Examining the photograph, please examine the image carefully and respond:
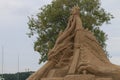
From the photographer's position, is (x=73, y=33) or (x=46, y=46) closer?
(x=73, y=33)

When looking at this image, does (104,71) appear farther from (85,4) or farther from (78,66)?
(85,4)

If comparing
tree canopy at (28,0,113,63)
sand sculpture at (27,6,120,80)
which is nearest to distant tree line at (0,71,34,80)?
tree canopy at (28,0,113,63)

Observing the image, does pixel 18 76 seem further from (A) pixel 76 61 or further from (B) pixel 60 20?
(A) pixel 76 61

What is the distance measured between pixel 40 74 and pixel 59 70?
2.62ft

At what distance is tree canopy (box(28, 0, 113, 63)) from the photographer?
97.5 feet

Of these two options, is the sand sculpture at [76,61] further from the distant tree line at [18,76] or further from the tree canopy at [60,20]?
the distant tree line at [18,76]

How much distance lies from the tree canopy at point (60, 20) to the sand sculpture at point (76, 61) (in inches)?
410

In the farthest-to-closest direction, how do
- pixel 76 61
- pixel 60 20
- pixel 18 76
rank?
pixel 18 76 → pixel 60 20 → pixel 76 61

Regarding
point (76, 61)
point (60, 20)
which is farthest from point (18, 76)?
point (76, 61)

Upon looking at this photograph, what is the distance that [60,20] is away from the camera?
98.3ft

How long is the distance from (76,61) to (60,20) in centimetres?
1211

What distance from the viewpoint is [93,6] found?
99.4 ft

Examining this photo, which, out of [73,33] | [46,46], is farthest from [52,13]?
[73,33]

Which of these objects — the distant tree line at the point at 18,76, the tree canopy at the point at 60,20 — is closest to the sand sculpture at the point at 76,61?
the tree canopy at the point at 60,20
